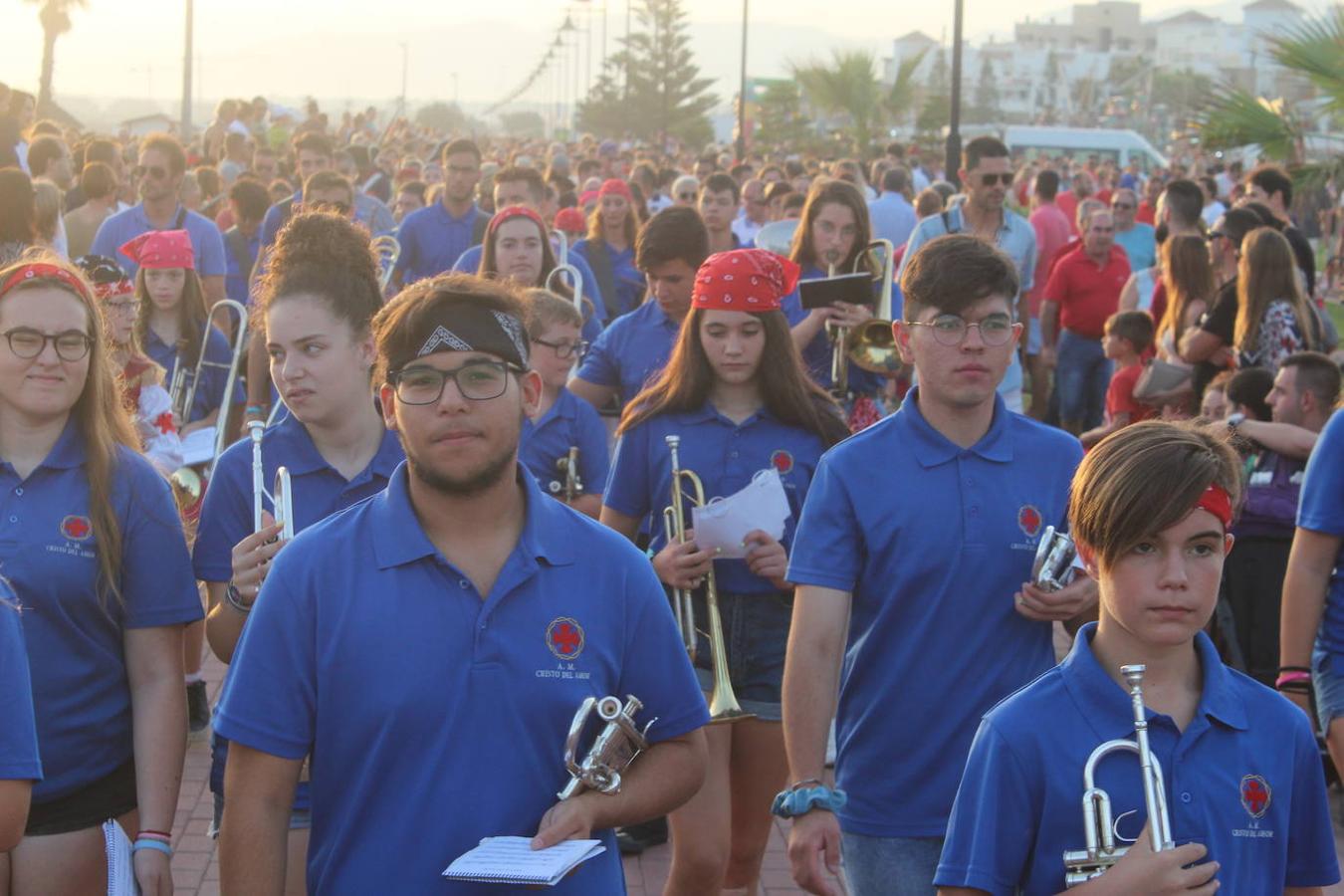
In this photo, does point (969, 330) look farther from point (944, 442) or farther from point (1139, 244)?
point (1139, 244)

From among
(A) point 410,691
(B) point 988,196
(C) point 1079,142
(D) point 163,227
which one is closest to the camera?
(A) point 410,691

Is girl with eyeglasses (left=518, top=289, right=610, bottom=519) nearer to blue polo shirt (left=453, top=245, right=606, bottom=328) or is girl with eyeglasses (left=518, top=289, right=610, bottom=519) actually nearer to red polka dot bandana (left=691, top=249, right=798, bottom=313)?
red polka dot bandana (left=691, top=249, right=798, bottom=313)

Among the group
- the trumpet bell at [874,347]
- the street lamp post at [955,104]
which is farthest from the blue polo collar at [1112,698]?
the street lamp post at [955,104]

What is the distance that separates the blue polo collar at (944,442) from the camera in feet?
13.8

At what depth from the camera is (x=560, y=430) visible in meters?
6.26

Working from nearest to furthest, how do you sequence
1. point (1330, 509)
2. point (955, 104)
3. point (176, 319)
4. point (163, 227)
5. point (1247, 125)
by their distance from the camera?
point (1330, 509)
point (176, 319)
point (163, 227)
point (1247, 125)
point (955, 104)

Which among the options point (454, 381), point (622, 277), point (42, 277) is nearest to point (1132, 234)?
point (622, 277)

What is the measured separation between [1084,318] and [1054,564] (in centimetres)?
924

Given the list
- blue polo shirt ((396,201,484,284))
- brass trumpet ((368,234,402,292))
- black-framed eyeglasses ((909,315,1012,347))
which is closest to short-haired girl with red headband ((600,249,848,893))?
black-framed eyeglasses ((909,315,1012,347))

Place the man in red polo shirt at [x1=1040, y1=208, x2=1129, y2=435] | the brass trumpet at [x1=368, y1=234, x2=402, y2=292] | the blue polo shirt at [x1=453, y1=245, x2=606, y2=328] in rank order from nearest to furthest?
the blue polo shirt at [x1=453, y1=245, x2=606, y2=328] < the brass trumpet at [x1=368, y1=234, x2=402, y2=292] < the man in red polo shirt at [x1=1040, y1=208, x2=1129, y2=435]

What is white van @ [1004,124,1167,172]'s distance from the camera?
52.7 m

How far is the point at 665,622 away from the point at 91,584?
4.67 feet

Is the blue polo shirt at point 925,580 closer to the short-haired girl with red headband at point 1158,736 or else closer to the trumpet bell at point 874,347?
the short-haired girl with red headband at point 1158,736

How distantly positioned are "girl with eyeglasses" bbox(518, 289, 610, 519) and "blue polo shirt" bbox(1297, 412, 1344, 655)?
96.1 inches
